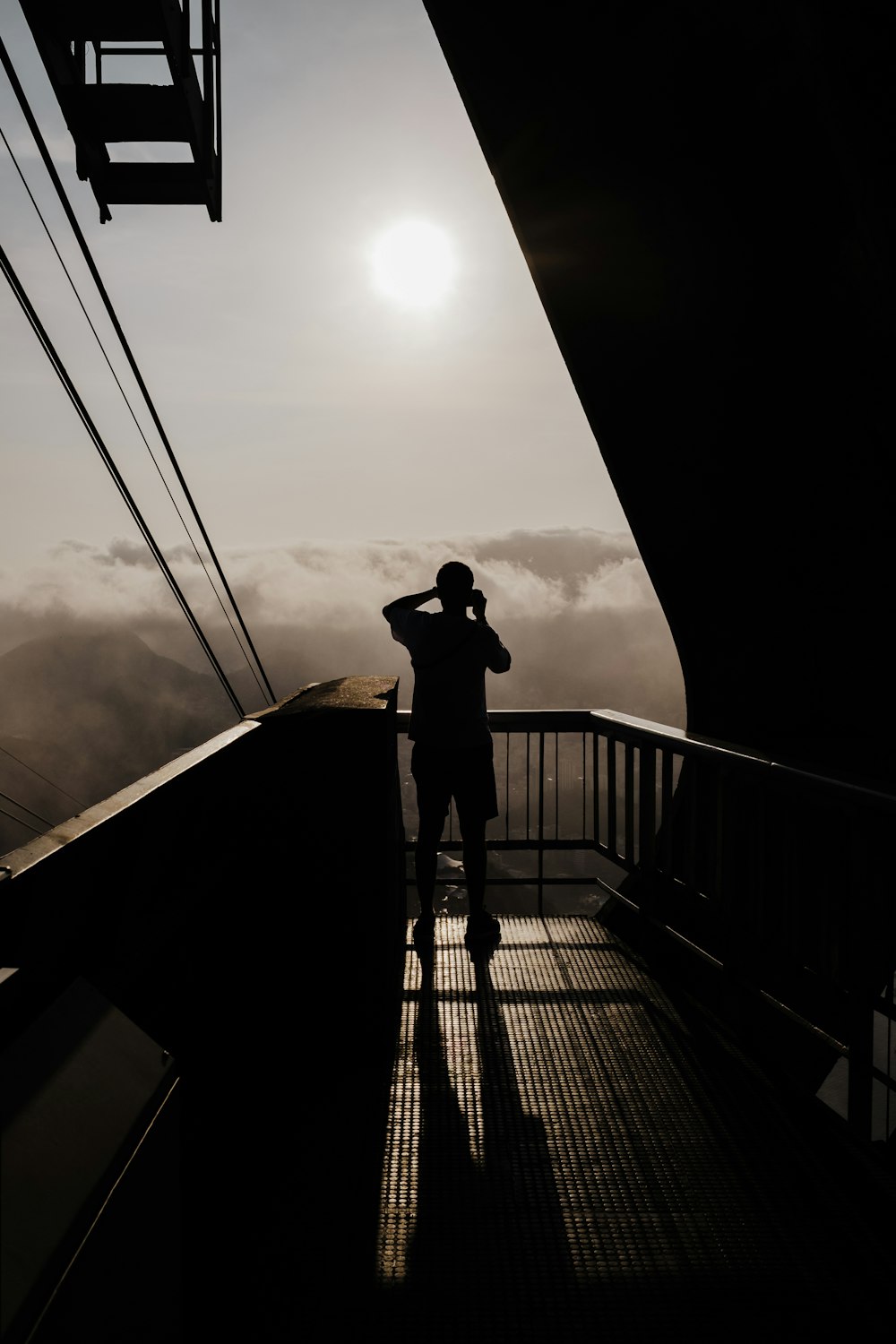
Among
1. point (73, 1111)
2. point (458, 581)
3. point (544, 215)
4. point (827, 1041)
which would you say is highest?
point (544, 215)

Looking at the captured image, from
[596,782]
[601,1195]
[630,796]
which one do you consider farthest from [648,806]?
[601,1195]

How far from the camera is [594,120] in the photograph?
18.5 ft

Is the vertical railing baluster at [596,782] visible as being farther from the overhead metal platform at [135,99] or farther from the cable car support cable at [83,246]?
the overhead metal platform at [135,99]

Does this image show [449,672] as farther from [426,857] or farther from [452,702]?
[426,857]

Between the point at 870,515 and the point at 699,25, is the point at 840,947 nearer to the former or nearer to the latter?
the point at 870,515

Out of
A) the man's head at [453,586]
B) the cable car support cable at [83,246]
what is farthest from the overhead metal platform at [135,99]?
the man's head at [453,586]

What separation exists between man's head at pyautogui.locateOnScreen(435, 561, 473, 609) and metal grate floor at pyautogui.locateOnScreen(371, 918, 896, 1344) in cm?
235

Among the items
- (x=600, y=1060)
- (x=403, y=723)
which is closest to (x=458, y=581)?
(x=403, y=723)

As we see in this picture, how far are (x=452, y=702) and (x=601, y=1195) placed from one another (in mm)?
2744

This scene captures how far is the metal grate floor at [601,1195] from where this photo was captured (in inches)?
94.6

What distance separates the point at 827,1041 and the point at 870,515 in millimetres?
3829

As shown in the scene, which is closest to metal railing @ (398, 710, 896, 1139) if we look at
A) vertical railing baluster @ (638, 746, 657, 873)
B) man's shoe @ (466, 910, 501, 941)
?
vertical railing baluster @ (638, 746, 657, 873)

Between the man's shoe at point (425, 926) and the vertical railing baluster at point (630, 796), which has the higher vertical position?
the vertical railing baluster at point (630, 796)

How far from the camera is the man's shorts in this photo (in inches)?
202
